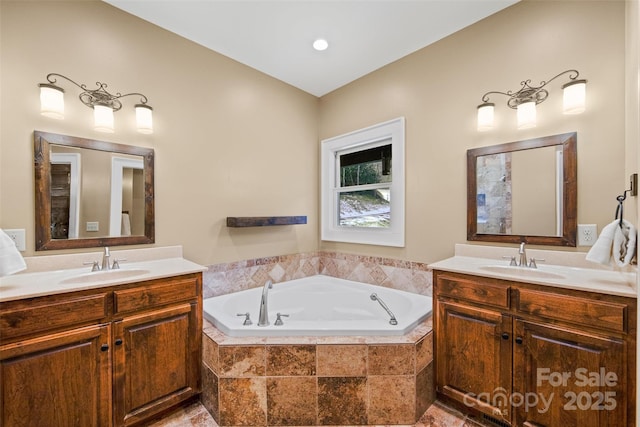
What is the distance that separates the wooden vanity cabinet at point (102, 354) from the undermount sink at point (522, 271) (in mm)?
1912

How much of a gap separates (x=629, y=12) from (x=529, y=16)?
1.71 feet

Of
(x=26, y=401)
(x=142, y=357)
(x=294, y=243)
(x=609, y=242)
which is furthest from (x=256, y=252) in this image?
(x=609, y=242)

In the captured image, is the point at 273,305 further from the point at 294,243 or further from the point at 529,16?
the point at 529,16

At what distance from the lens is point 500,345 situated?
5.21ft

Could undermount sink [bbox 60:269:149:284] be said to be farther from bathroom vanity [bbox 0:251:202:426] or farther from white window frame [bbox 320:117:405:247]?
white window frame [bbox 320:117:405:247]

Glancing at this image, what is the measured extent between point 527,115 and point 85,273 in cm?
297

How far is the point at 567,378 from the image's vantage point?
1.39 meters

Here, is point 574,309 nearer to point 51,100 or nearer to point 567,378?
point 567,378

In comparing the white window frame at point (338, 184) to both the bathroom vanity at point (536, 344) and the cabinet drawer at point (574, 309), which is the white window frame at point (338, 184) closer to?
the bathroom vanity at point (536, 344)

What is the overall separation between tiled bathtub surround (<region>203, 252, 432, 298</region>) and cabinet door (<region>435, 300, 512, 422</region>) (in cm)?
61

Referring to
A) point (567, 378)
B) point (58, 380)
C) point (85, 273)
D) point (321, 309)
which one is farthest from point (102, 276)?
point (567, 378)

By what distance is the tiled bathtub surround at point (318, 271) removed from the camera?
2.43 m

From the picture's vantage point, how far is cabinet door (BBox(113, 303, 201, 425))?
1553mm

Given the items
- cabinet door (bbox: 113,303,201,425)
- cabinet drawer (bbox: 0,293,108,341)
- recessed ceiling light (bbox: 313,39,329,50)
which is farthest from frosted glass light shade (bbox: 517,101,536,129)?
cabinet drawer (bbox: 0,293,108,341)
